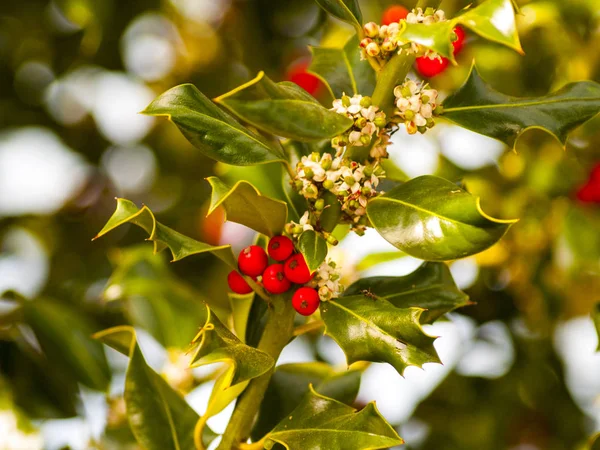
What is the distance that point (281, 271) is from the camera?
89 centimetres

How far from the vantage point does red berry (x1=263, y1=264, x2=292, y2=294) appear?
34.9 inches

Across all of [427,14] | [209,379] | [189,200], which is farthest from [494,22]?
[189,200]

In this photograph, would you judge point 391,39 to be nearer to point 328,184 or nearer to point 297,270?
point 328,184

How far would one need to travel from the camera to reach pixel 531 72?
193cm

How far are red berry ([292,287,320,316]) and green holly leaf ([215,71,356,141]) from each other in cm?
20

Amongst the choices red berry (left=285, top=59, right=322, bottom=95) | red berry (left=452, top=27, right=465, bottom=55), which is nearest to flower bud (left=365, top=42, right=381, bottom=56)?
red berry (left=452, top=27, right=465, bottom=55)

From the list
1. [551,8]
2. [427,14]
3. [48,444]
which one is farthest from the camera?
[551,8]

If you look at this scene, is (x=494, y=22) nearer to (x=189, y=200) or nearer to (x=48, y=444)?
(x=48, y=444)

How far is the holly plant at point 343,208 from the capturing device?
2.56 ft

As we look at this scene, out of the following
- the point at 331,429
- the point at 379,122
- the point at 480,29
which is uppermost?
the point at 480,29

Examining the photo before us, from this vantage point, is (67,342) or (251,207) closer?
(251,207)

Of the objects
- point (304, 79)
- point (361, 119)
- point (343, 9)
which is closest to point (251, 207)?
point (361, 119)

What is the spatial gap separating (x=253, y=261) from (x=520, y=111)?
41 cm

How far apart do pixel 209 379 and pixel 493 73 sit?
1172mm
